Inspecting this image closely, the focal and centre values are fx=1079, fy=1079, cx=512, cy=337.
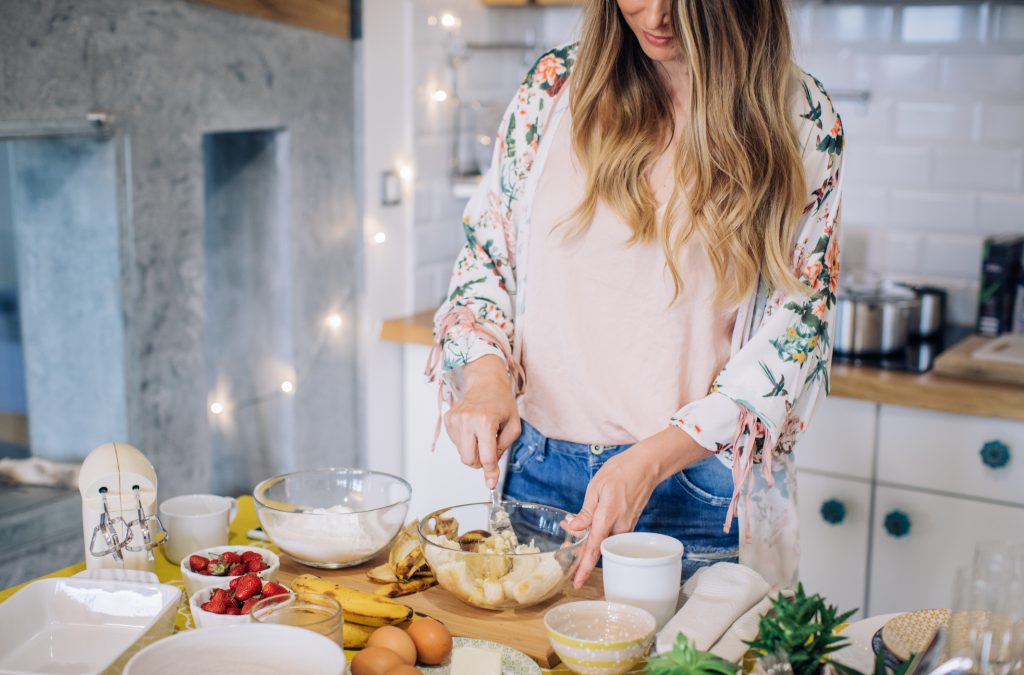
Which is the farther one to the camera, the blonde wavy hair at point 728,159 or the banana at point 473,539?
the blonde wavy hair at point 728,159

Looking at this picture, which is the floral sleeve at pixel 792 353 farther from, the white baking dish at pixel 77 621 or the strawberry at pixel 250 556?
the white baking dish at pixel 77 621

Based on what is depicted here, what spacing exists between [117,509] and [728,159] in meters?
0.83

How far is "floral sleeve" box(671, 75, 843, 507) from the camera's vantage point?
1309 millimetres

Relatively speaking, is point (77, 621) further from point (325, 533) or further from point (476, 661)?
point (476, 661)

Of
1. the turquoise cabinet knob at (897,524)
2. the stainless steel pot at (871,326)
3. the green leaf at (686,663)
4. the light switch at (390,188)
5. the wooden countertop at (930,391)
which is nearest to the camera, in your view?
the green leaf at (686,663)

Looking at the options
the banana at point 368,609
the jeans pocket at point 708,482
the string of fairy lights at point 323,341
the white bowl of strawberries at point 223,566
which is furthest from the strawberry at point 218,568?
the string of fairy lights at point 323,341

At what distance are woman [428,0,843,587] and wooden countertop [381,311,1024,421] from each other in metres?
0.77

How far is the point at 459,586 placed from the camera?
44.8 inches

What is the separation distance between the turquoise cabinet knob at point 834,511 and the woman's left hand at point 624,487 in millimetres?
1079

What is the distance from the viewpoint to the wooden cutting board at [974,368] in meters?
2.13

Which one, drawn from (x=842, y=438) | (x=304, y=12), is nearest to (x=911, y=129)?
(x=842, y=438)

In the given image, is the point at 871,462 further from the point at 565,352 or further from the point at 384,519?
the point at 384,519

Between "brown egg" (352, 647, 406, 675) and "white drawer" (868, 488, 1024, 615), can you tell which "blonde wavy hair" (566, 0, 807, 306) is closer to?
"brown egg" (352, 647, 406, 675)

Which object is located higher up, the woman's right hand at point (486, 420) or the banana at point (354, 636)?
the woman's right hand at point (486, 420)
